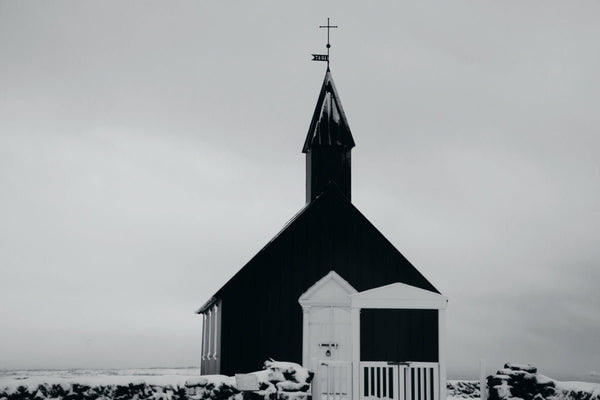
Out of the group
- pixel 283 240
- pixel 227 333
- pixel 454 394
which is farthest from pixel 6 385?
pixel 454 394

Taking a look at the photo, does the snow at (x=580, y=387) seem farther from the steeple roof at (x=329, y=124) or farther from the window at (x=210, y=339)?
the steeple roof at (x=329, y=124)

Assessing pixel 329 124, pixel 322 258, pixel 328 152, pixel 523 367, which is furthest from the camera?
pixel 329 124

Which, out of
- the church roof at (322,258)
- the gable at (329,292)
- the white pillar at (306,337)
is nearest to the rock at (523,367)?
the church roof at (322,258)

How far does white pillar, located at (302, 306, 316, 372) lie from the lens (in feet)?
85.4

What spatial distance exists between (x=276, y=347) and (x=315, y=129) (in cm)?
828

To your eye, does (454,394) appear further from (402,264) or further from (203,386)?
(203,386)

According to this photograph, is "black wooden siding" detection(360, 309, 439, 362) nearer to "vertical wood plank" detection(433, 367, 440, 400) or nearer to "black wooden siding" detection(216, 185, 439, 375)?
"black wooden siding" detection(216, 185, 439, 375)

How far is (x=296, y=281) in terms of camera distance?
2678 cm

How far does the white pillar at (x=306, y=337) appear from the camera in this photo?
85.4ft

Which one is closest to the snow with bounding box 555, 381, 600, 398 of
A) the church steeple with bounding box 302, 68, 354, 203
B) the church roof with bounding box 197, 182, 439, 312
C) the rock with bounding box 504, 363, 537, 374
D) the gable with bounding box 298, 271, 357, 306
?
A: the rock with bounding box 504, 363, 537, 374

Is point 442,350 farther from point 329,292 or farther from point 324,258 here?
point 324,258

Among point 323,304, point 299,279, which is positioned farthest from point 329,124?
point 323,304

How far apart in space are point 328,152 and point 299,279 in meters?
5.55

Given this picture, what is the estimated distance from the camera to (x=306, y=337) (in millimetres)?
26219
